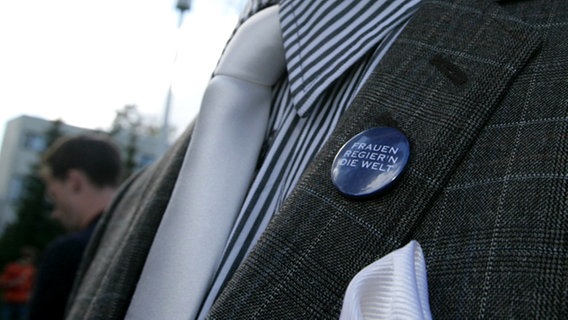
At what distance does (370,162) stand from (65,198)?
2.09m

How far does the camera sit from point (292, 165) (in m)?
0.80

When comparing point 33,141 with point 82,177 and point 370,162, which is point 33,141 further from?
point 370,162

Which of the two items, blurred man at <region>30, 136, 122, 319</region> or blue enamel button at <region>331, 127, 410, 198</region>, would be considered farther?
blurred man at <region>30, 136, 122, 319</region>

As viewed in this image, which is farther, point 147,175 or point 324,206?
point 147,175

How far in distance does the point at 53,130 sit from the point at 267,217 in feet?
59.4

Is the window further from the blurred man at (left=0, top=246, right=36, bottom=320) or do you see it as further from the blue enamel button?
the blue enamel button

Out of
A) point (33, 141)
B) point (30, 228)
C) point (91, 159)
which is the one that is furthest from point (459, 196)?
point (33, 141)

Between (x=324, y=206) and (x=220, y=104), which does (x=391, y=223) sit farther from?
(x=220, y=104)

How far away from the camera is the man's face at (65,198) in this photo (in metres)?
2.45

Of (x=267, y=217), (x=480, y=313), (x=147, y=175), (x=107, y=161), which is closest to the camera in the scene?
(x=480, y=313)

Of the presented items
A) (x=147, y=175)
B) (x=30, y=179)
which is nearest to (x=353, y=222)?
(x=147, y=175)

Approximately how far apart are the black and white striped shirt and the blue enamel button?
6.1 inches

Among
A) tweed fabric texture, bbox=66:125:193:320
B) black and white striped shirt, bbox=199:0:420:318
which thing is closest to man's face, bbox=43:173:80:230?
tweed fabric texture, bbox=66:125:193:320

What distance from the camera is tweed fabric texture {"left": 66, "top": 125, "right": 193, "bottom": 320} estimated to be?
86cm
